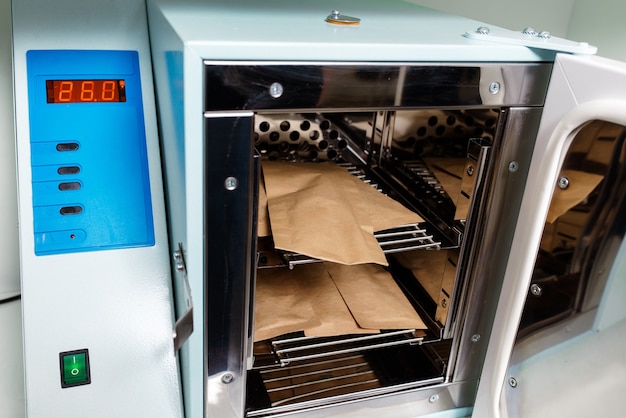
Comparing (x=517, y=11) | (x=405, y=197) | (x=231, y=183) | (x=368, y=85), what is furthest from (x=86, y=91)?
(x=517, y=11)

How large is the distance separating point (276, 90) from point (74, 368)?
56 cm

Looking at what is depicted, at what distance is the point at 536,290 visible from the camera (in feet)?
2.70

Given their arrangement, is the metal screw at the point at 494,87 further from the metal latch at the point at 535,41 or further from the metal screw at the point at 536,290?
the metal screw at the point at 536,290

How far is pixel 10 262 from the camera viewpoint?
4.39 ft

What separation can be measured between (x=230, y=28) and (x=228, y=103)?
0.13 metres

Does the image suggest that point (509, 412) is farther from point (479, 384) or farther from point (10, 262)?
point (10, 262)

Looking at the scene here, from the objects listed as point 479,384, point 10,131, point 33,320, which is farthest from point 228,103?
point 10,131

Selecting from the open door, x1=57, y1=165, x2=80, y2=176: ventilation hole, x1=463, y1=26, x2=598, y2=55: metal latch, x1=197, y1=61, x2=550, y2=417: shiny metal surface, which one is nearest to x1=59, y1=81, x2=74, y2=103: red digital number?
x1=57, y1=165, x2=80, y2=176: ventilation hole

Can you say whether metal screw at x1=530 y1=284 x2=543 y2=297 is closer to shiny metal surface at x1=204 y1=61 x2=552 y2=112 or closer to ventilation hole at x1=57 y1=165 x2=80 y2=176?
shiny metal surface at x1=204 y1=61 x2=552 y2=112

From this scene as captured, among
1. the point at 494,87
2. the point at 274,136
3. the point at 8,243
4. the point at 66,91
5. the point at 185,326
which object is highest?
the point at 494,87

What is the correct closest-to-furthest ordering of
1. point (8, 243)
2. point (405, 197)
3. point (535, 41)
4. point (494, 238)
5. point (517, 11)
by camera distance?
point (535, 41), point (494, 238), point (405, 197), point (8, 243), point (517, 11)

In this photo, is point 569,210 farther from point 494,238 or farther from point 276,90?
point 276,90


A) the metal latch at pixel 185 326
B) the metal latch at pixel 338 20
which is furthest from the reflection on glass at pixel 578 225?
the metal latch at pixel 185 326

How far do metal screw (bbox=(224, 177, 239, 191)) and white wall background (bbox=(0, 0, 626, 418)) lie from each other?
627mm
